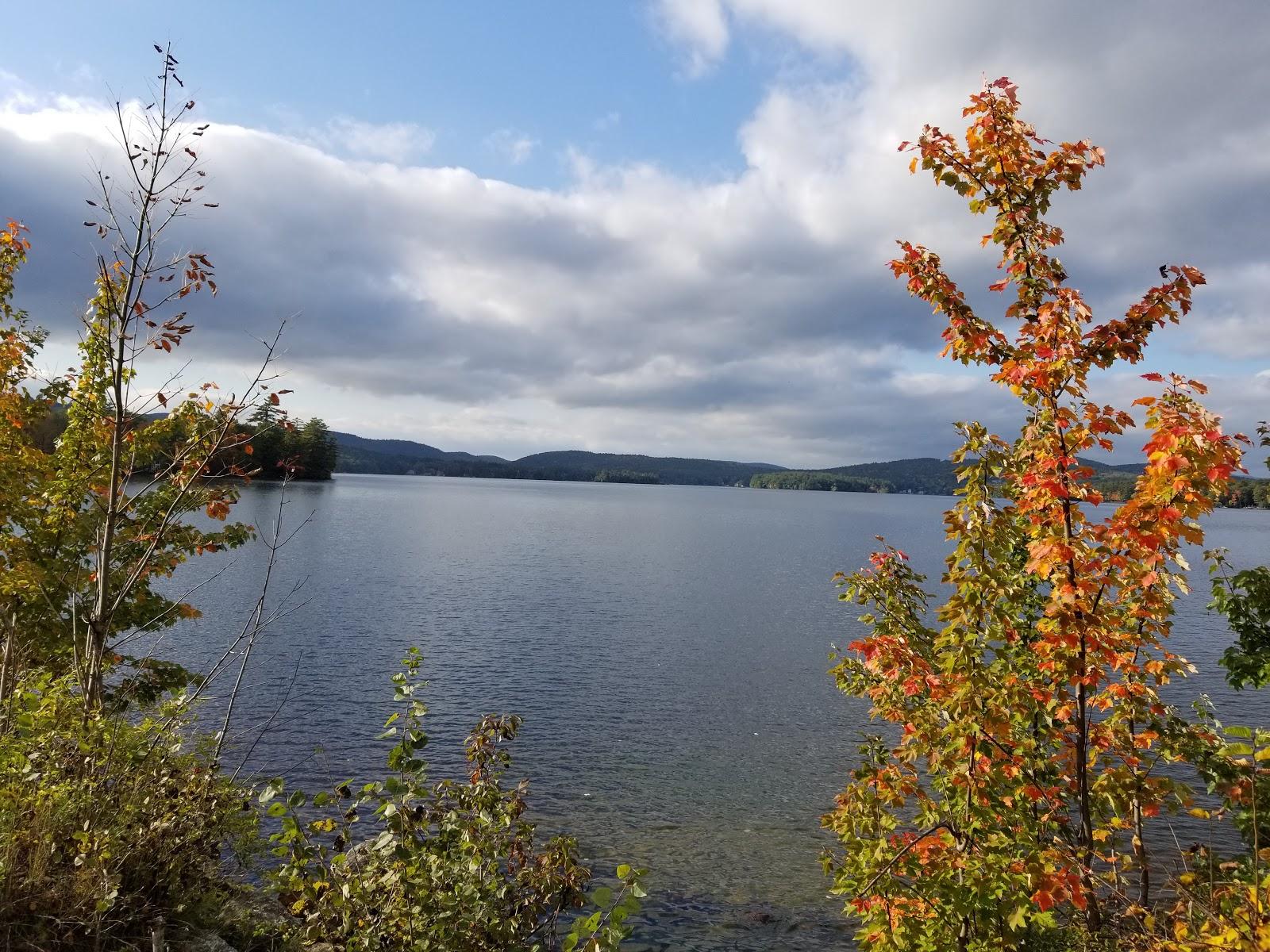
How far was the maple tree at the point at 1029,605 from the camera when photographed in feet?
18.6

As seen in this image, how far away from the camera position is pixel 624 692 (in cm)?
2512

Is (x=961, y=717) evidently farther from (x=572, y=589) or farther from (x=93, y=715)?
(x=572, y=589)

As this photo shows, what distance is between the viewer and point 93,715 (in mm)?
6461

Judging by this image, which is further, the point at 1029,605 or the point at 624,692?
the point at 624,692

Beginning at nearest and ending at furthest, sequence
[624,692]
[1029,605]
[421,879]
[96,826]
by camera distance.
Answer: [421,879]
[96,826]
[1029,605]
[624,692]

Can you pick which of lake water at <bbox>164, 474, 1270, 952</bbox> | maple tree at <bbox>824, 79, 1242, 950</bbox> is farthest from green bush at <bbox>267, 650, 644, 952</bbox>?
lake water at <bbox>164, 474, 1270, 952</bbox>

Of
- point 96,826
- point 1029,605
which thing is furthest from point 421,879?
point 1029,605

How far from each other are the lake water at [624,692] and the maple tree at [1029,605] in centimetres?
668

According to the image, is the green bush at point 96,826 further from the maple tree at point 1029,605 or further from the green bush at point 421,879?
the maple tree at point 1029,605

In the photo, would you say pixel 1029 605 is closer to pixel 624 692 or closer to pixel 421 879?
pixel 421 879

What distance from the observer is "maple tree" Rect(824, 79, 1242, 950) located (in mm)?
5672

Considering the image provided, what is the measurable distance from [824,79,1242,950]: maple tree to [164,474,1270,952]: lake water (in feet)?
21.9

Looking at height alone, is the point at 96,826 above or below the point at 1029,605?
below

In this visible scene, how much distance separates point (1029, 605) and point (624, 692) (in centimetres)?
1924
